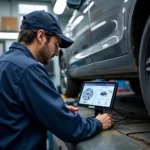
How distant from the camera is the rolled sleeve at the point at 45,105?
3.03 feet

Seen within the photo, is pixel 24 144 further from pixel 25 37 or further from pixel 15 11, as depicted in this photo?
pixel 15 11

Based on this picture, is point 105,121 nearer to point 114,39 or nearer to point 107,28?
point 114,39

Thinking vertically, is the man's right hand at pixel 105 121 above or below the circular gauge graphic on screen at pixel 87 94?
below

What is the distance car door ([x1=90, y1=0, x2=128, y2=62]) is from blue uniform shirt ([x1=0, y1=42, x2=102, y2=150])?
1.78 feet

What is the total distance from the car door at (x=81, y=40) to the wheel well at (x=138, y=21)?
2.38 ft

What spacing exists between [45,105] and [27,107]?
79 millimetres

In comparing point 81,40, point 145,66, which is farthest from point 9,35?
point 145,66

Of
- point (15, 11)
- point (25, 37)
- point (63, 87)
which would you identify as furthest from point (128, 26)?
point (15, 11)

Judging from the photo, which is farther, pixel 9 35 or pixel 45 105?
pixel 9 35

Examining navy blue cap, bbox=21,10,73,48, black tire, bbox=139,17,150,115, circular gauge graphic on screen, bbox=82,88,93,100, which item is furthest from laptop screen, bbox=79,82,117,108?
navy blue cap, bbox=21,10,73,48

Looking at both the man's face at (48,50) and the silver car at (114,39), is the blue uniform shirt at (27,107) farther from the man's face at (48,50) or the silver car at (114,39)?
the silver car at (114,39)

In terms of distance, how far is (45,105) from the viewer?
932 millimetres

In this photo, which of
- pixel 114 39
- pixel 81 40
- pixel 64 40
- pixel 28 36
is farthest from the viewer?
pixel 81 40

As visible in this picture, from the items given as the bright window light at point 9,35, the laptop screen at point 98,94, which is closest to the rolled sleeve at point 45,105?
the laptop screen at point 98,94
